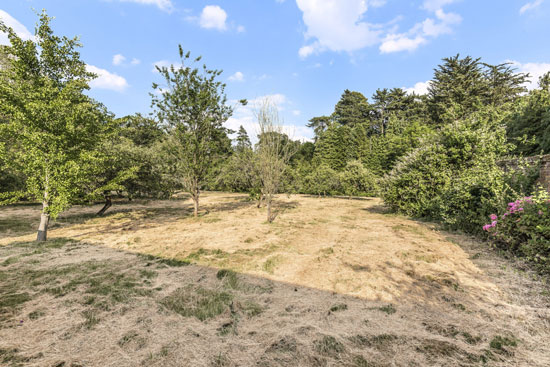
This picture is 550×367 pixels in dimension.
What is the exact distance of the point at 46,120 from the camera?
578 cm

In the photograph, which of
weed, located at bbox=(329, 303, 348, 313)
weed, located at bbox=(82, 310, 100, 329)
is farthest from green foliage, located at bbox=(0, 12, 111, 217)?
weed, located at bbox=(329, 303, 348, 313)

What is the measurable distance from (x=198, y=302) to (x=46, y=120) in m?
6.76

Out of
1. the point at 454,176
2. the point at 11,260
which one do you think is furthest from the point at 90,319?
the point at 454,176

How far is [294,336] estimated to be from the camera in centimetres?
239

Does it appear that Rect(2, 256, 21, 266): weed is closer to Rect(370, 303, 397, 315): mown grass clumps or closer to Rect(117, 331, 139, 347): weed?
Rect(117, 331, 139, 347): weed

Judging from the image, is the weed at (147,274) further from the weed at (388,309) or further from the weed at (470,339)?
the weed at (470,339)

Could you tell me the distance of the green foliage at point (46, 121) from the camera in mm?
5535

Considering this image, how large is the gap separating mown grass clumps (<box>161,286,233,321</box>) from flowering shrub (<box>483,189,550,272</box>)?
560cm

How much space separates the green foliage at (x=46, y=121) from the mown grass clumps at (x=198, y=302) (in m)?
4.91

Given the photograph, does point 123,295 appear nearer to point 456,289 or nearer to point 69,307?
point 69,307

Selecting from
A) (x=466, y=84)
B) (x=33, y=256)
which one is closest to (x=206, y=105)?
(x=33, y=256)

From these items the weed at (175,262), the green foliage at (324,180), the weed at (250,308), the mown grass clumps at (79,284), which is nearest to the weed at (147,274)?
the mown grass clumps at (79,284)

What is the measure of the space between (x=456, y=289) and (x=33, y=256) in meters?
8.68

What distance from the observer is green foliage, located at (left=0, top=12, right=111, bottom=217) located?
5.54 meters
